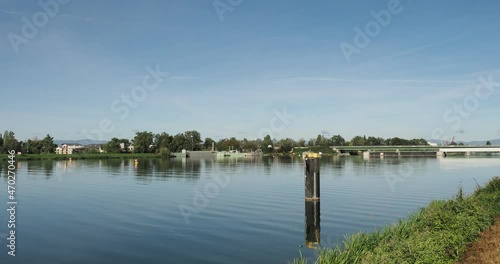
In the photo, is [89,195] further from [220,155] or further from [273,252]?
[220,155]

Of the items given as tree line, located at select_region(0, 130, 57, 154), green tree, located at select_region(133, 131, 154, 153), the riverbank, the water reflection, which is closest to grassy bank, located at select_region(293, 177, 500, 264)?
the riverbank

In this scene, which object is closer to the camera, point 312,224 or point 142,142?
point 312,224

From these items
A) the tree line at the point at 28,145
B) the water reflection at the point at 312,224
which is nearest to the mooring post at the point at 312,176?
the water reflection at the point at 312,224

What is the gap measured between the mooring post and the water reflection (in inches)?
27.6

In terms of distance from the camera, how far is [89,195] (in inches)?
1398

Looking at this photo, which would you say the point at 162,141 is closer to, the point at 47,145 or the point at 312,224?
the point at 47,145

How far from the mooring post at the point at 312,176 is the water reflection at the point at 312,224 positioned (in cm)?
70

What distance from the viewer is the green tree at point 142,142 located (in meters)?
184

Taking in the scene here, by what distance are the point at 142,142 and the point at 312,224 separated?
557ft

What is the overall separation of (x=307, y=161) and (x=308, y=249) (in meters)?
11.2

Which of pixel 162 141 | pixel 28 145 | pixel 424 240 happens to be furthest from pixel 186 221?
pixel 162 141

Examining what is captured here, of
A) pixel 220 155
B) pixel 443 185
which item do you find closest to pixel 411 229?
pixel 443 185

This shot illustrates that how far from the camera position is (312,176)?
1150 inches

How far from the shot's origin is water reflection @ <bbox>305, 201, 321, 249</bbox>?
19.2m
